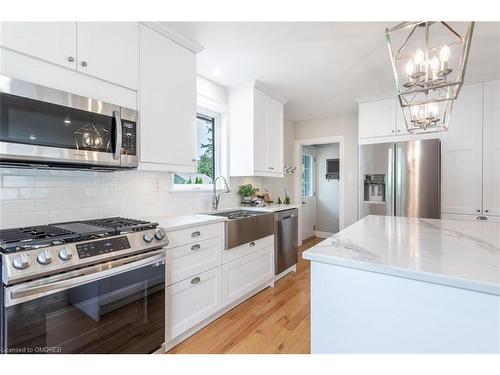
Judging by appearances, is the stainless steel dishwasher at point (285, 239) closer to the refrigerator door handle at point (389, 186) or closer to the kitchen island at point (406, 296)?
the refrigerator door handle at point (389, 186)

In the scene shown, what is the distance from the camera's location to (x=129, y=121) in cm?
181

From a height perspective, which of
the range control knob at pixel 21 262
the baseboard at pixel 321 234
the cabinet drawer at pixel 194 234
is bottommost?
the baseboard at pixel 321 234

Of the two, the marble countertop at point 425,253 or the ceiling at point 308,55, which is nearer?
the marble countertop at point 425,253

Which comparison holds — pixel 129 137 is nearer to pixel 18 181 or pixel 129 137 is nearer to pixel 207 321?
pixel 18 181

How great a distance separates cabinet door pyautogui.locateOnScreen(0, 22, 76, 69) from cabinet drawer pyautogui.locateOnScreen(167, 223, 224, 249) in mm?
1246

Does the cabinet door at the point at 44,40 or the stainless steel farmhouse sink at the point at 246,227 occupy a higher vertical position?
the cabinet door at the point at 44,40

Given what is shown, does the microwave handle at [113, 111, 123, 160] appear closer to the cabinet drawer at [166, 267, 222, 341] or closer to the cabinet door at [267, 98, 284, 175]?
the cabinet drawer at [166, 267, 222, 341]

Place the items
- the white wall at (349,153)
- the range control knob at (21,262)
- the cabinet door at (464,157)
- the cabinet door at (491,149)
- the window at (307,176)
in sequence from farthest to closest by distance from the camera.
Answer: the window at (307,176), the white wall at (349,153), the cabinet door at (464,157), the cabinet door at (491,149), the range control knob at (21,262)

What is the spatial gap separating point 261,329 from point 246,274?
584mm

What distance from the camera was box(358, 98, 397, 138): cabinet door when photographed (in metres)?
3.58

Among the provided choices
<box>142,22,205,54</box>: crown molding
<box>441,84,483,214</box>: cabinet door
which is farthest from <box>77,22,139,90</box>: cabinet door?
<box>441,84,483,214</box>: cabinet door

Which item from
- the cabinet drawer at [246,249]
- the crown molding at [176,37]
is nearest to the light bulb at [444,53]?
the crown molding at [176,37]

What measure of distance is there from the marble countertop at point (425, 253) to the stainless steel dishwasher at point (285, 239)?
157cm

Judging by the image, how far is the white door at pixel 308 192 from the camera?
549 cm
